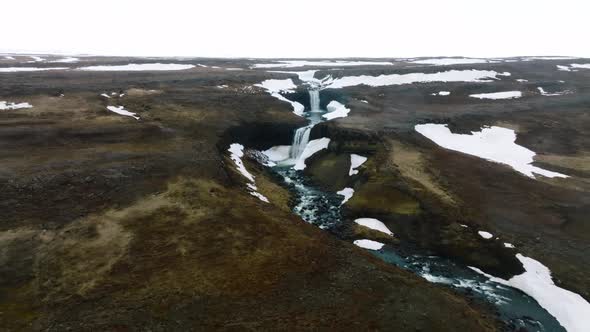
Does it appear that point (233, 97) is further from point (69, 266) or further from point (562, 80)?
point (562, 80)

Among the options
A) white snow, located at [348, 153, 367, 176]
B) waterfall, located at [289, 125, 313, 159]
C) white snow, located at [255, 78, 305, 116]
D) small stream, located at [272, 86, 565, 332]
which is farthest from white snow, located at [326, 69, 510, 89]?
small stream, located at [272, 86, 565, 332]

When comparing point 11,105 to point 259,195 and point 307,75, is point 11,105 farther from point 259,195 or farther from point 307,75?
point 307,75

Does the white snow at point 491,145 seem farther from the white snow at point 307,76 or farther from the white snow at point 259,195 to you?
the white snow at point 307,76

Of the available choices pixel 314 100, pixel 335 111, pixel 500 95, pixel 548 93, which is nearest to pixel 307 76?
pixel 314 100

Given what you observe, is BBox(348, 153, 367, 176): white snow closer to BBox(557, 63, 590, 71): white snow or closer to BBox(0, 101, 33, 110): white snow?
BBox(0, 101, 33, 110): white snow

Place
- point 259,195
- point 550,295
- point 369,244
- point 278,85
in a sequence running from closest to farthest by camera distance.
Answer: point 550,295, point 369,244, point 259,195, point 278,85

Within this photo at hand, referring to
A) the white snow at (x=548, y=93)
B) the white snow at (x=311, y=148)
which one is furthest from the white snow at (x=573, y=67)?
the white snow at (x=311, y=148)
